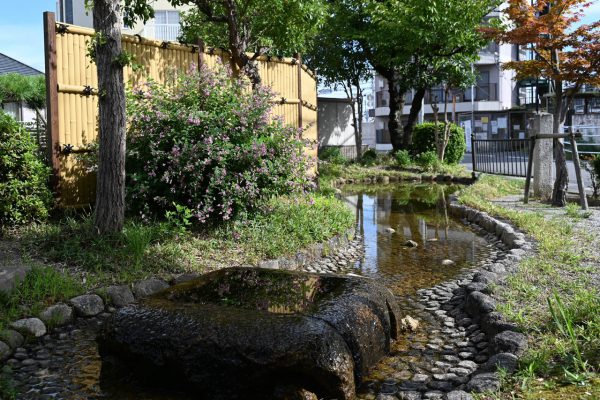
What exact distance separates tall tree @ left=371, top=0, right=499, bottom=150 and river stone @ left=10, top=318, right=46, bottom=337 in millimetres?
15838

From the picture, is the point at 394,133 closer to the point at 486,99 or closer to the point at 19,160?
the point at 19,160

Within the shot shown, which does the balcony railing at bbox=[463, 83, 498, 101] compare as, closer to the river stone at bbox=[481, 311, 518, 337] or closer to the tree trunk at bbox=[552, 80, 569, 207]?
the tree trunk at bbox=[552, 80, 569, 207]

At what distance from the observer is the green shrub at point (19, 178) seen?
20.6 ft

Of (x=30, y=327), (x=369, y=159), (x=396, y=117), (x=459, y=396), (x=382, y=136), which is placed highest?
(x=382, y=136)

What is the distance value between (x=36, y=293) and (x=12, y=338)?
2.08 feet

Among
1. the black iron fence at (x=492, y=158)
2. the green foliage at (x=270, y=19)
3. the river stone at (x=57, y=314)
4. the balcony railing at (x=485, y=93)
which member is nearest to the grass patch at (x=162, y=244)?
the river stone at (x=57, y=314)

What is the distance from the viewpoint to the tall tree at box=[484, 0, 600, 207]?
10383 millimetres

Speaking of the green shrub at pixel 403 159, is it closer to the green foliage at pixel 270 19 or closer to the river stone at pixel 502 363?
the green foliage at pixel 270 19

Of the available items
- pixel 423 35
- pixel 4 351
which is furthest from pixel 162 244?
pixel 423 35

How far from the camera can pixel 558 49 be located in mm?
10867

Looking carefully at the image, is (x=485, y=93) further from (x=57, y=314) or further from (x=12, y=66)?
(x=57, y=314)

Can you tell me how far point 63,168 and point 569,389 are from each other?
6373mm

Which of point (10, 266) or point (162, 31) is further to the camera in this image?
point (162, 31)

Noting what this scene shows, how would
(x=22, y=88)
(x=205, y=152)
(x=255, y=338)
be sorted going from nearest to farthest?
(x=255, y=338) < (x=205, y=152) < (x=22, y=88)
